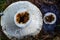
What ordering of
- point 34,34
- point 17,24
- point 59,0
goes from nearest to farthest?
point 17,24 < point 34,34 < point 59,0

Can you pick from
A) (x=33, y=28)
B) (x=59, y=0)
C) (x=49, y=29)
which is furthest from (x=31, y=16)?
(x=59, y=0)

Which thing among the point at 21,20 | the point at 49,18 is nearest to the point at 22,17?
the point at 21,20

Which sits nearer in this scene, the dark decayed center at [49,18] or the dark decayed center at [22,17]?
the dark decayed center at [22,17]

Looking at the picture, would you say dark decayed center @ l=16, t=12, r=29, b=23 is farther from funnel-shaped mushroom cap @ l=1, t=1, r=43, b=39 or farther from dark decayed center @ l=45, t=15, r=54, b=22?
dark decayed center @ l=45, t=15, r=54, b=22

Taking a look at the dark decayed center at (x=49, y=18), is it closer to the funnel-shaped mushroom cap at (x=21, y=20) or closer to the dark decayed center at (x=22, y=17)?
the funnel-shaped mushroom cap at (x=21, y=20)

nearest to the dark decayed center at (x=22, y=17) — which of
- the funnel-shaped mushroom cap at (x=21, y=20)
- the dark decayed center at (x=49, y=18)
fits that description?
the funnel-shaped mushroom cap at (x=21, y=20)

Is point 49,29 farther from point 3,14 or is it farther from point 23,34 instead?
point 3,14

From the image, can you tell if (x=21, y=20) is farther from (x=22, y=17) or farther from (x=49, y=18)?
(x=49, y=18)
